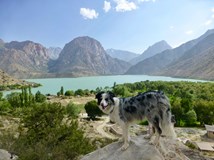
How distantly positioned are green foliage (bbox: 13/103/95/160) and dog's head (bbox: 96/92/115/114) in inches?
210

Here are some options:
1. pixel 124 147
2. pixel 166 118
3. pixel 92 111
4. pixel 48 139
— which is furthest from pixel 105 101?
pixel 92 111

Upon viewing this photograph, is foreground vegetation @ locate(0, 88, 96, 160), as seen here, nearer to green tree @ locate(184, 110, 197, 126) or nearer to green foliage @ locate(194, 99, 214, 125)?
green tree @ locate(184, 110, 197, 126)

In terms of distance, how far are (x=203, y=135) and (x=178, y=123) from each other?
8.88 meters

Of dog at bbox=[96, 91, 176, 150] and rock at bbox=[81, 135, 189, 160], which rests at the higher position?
dog at bbox=[96, 91, 176, 150]

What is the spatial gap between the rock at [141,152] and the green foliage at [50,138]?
4.56 meters

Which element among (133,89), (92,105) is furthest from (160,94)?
(133,89)

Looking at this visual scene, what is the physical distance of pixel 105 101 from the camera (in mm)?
7094

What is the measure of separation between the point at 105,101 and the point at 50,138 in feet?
28.4

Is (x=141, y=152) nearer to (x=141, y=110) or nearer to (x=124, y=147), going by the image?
(x=124, y=147)

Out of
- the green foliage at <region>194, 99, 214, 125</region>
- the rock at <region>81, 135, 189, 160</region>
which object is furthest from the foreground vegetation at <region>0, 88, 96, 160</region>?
the green foliage at <region>194, 99, 214, 125</region>

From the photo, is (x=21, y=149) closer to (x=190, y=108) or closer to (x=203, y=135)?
(x=203, y=135)

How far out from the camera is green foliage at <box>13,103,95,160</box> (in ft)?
39.9

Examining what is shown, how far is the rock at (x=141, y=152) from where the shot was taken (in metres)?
7.15

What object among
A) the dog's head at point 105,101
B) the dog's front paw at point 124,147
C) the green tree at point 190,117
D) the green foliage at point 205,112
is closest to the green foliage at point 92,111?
the green tree at point 190,117
